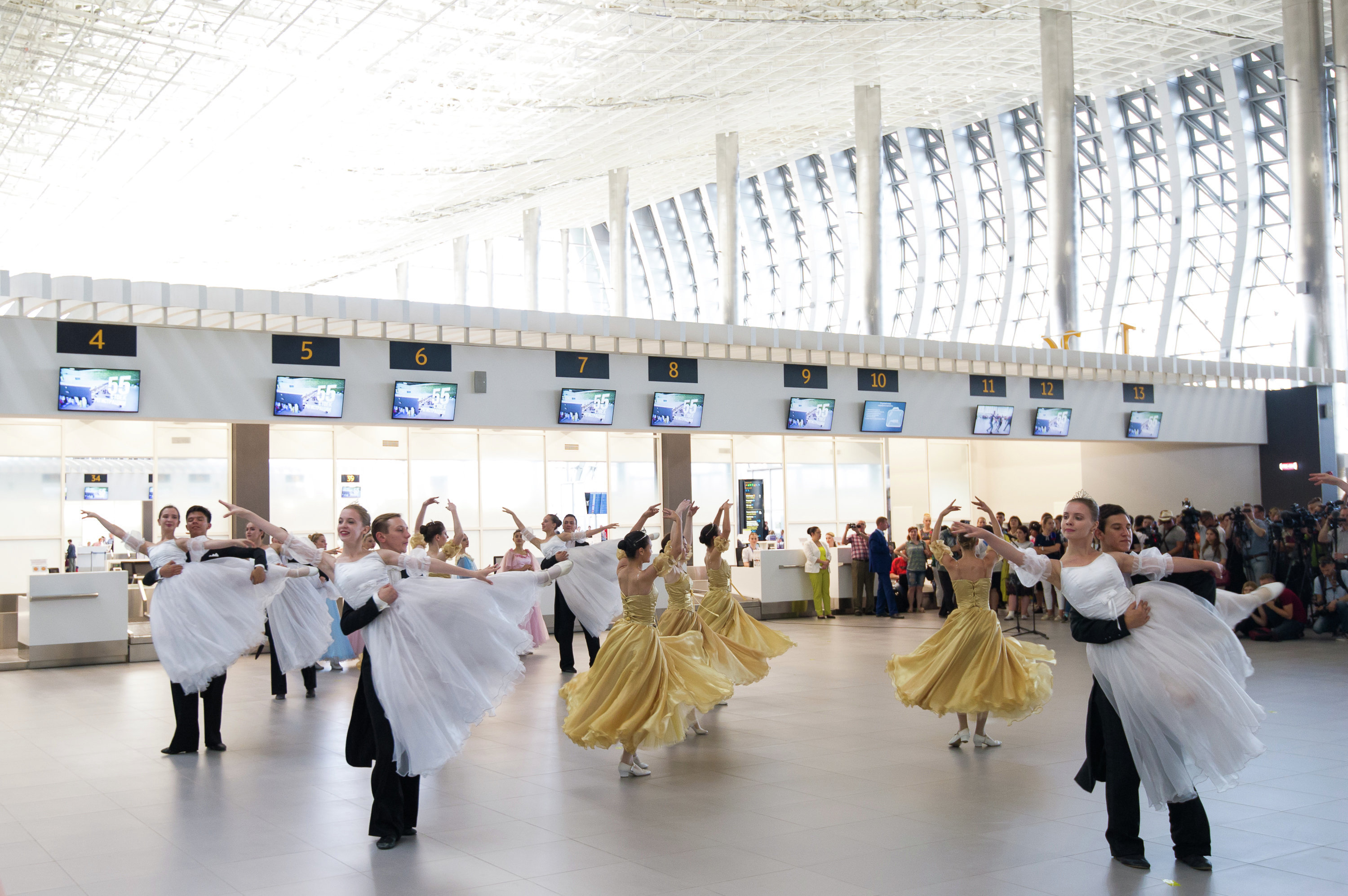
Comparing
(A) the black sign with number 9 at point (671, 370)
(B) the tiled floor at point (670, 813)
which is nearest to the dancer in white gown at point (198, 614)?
(B) the tiled floor at point (670, 813)

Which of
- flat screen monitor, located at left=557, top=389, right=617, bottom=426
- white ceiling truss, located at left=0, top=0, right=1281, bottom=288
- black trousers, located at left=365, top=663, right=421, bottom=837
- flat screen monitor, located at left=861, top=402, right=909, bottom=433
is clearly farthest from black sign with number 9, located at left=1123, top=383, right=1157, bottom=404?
black trousers, located at left=365, top=663, right=421, bottom=837

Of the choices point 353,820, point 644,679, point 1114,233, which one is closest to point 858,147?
point 1114,233

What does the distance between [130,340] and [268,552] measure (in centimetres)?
350

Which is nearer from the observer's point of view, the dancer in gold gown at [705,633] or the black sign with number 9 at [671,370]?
the dancer in gold gown at [705,633]

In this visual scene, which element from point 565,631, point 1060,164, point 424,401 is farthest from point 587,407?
point 1060,164

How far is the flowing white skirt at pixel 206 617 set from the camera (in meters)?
7.97

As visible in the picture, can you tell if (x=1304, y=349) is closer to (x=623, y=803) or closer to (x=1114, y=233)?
(x=1114, y=233)

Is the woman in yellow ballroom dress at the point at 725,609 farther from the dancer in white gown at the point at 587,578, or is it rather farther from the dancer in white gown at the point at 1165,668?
the dancer in white gown at the point at 1165,668

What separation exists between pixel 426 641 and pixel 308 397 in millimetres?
7804

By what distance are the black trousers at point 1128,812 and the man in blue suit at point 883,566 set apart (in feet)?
42.3

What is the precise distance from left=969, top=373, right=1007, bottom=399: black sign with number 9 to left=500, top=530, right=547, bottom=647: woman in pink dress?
317 inches

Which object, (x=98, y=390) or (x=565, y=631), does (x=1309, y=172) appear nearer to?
(x=565, y=631)

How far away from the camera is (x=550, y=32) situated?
22.1m

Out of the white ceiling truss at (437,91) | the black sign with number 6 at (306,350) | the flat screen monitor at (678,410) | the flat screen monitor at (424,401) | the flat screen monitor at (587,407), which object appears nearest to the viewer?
the black sign with number 6 at (306,350)
